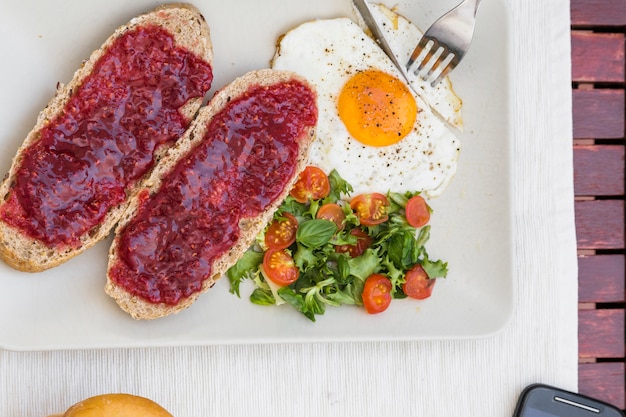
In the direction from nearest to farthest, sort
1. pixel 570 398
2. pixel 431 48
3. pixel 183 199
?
pixel 183 199 < pixel 431 48 < pixel 570 398

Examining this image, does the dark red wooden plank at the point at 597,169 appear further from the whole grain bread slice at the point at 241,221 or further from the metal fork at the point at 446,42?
the whole grain bread slice at the point at 241,221

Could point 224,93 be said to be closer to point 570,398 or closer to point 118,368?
point 118,368

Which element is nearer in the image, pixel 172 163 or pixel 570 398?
pixel 172 163

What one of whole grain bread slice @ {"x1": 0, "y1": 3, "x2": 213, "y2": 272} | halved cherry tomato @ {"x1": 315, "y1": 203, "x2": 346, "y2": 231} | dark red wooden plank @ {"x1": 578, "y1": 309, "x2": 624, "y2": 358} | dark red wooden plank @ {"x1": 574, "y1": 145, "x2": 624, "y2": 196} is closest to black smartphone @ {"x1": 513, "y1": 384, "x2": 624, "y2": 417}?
dark red wooden plank @ {"x1": 578, "y1": 309, "x2": 624, "y2": 358}

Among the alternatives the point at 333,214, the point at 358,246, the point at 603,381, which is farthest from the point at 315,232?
the point at 603,381

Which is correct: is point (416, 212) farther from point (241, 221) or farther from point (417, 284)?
point (241, 221)

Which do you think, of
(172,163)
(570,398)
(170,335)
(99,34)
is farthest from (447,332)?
(99,34)
